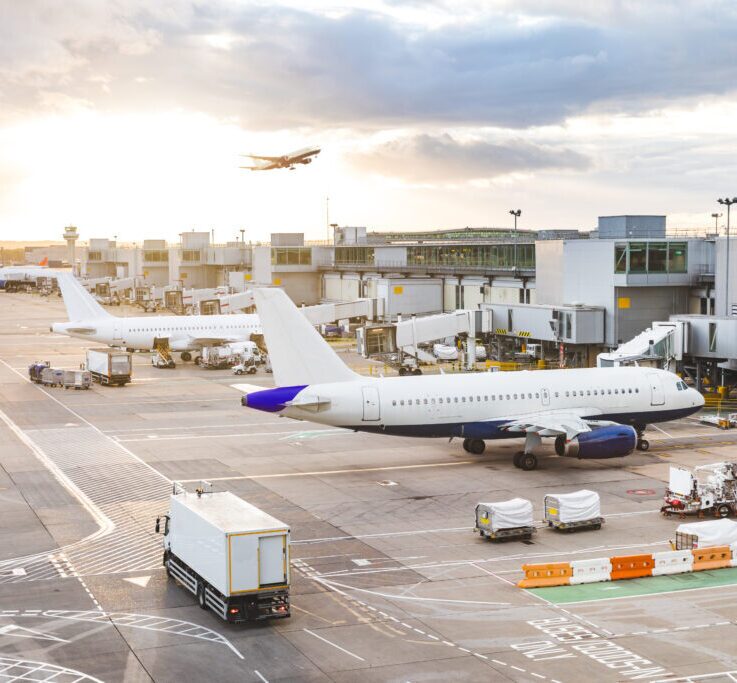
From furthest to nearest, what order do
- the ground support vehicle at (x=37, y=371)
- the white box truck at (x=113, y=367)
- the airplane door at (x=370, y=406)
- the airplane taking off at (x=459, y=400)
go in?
the ground support vehicle at (x=37, y=371) → the white box truck at (x=113, y=367) → the airplane door at (x=370, y=406) → the airplane taking off at (x=459, y=400)

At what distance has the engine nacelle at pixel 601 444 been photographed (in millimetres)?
48656

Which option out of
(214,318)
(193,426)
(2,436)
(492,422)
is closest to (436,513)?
(492,422)

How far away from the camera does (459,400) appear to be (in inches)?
1973

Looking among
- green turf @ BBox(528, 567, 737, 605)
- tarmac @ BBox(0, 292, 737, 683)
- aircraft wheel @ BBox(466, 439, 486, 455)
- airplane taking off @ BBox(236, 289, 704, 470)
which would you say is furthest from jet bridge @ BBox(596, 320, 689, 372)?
green turf @ BBox(528, 567, 737, 605)

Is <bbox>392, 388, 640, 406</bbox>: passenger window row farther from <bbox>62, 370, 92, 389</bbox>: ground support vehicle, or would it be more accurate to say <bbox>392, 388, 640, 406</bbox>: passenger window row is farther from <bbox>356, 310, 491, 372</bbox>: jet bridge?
<bbox>62, 370, 92, 389</bbox>: ground support vehicle

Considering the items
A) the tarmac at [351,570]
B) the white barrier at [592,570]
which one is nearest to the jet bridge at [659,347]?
the tarmac at [351,570]

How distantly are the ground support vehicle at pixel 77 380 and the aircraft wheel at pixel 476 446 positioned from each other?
39809 millimetres

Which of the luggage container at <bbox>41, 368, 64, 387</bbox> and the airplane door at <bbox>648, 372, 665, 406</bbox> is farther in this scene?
the luggage container at <bbox>41, 368, 64, 387</bbox>

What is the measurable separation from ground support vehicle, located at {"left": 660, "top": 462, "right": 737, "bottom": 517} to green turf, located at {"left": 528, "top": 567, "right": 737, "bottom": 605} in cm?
678

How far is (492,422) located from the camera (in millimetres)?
50906

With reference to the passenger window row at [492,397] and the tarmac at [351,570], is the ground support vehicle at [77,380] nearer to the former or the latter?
the tarmac at [351,570]

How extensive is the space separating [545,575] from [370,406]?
1753cm

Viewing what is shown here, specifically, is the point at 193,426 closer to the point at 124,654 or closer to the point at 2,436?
the point at 2,436

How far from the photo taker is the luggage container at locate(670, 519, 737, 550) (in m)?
35.4
